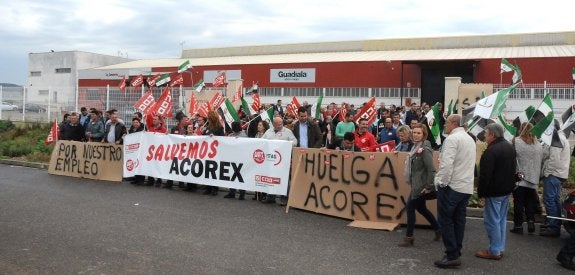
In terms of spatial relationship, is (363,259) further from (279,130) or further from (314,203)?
(279,130)

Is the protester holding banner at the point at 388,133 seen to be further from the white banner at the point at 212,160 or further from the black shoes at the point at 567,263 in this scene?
the black shoes at the point at 567,263

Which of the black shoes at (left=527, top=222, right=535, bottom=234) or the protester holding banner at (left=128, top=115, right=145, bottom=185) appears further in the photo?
the protester holding banner at (left=128, top=115, right=145, bottom=185)

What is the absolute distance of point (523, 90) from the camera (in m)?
22.9

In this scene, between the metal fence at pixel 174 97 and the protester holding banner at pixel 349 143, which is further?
the metal fence at pixel 174 97

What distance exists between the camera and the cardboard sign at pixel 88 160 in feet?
43.4

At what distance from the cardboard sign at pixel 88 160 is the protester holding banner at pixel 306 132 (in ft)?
14.7

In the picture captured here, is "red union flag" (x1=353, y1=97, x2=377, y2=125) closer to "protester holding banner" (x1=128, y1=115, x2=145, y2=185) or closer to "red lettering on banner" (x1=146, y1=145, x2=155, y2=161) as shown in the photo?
"red lettering on banner" (x1=146, y1=145, x2=155, y2=161)

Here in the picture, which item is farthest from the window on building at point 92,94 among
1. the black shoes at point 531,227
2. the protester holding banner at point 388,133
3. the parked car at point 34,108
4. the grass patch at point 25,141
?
the black shoes at point 531,227

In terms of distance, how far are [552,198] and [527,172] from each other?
0.49 m

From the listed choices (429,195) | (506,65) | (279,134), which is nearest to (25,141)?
(279,134)

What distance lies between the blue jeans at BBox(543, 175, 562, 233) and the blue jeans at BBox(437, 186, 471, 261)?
88.7 inches

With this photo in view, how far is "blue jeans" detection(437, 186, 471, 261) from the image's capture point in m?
6.32

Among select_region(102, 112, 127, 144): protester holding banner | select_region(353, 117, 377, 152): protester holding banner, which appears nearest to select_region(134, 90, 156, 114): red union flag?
select_region(102, 112, 127, 144): protester holding banner

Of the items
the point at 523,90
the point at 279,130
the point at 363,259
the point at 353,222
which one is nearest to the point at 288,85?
the point at 523,90
